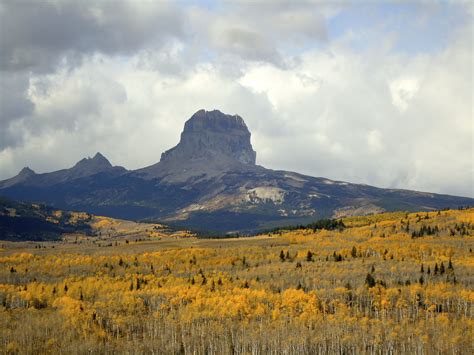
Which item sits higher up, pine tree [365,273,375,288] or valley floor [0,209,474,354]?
pine tree [365,273,375,288]

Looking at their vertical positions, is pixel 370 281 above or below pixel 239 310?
above

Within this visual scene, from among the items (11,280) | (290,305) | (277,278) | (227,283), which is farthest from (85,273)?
(290,305)

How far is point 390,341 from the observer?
118 metres

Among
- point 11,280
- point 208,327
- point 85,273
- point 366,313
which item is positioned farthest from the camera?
point 85,273

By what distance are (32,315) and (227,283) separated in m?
57.5

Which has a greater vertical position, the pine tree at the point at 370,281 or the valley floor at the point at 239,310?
the pine tree at the point at 370,281

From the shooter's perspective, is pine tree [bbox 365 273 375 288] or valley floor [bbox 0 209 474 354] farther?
pine tree [bbox 365 273 375 288]

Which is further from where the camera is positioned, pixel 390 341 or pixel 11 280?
pixel 11 280

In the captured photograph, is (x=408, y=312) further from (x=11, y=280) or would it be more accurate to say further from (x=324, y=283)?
(x=11, y=280)

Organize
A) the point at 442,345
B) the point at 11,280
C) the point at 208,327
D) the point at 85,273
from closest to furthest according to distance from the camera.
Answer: the point at 442,345, the point at 208,327, the point at 11,280, the point at 85,273

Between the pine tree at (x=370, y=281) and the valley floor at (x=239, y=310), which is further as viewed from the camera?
the pine tree at (x=370, y=281)

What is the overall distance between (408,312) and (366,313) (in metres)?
10.8

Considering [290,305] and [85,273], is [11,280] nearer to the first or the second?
[85,273]

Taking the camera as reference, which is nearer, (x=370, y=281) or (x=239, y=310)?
(x=239, y=310)
